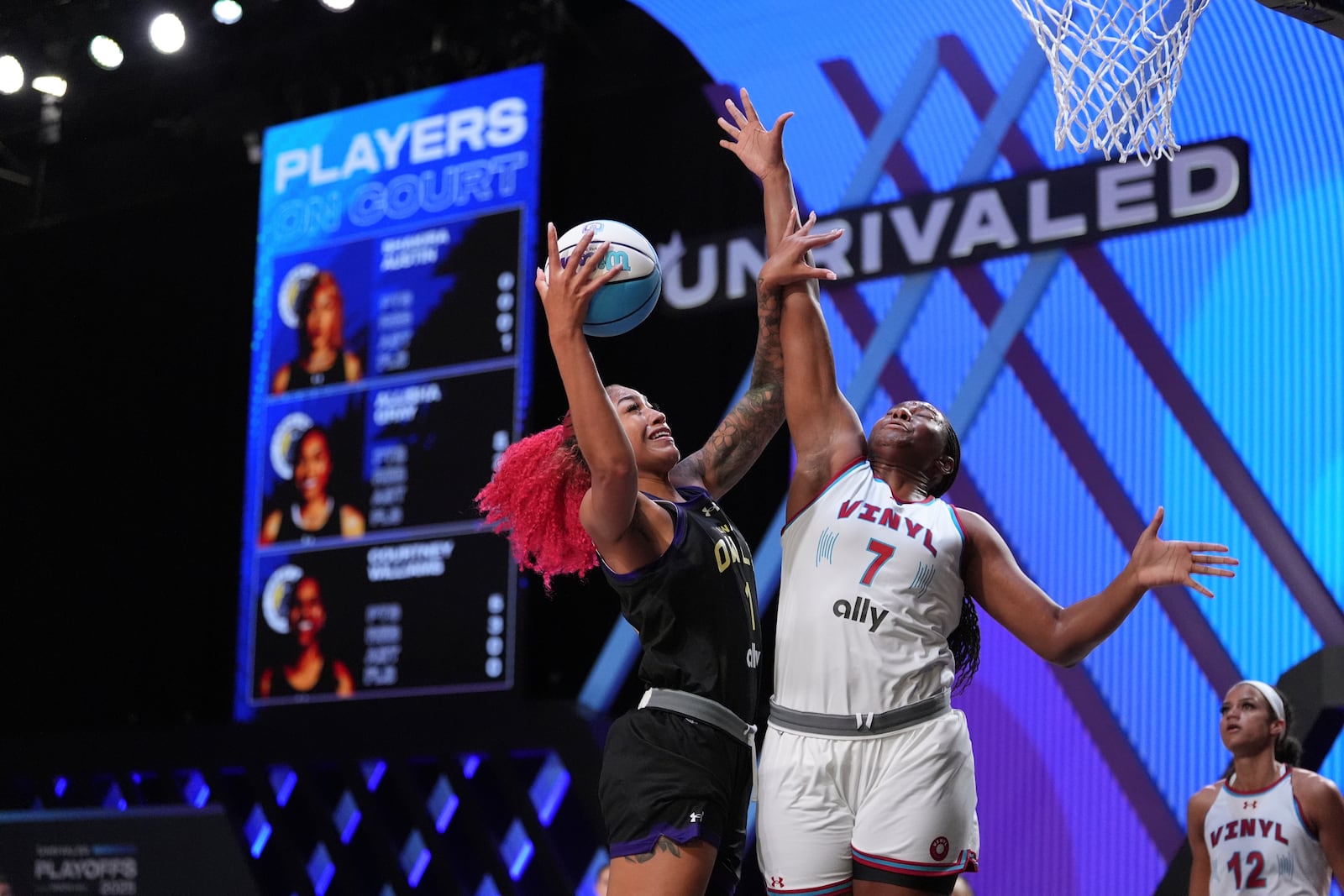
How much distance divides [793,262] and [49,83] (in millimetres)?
8058

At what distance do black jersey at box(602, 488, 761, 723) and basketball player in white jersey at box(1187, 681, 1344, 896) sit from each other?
313 cm

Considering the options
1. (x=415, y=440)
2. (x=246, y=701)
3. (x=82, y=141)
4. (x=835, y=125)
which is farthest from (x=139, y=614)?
(x=835, y=125)

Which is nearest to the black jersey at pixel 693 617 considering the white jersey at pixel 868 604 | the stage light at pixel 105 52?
the white jersey at pixel 868 604

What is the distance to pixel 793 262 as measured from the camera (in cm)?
377

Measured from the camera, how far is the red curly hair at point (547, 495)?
13.0ft

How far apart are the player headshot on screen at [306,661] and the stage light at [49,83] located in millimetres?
3959

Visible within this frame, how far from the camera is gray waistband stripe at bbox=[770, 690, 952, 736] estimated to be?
3.48m

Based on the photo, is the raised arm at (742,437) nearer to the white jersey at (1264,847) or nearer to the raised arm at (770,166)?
the raised arm at (770,166)

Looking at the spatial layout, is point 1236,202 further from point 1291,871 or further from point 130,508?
point 130,508

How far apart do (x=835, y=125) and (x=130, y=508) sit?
5404 millimetres

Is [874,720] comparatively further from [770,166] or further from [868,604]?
[770,166]

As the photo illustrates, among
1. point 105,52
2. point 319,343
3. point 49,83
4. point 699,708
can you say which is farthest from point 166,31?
point 699,708

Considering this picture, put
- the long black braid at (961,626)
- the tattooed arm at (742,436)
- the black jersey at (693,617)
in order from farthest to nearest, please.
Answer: the tattooed arm at (742,436) → the long black braid at (961,626) → the black jersey at (693,617)

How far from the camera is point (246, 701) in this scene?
8.95 meters
